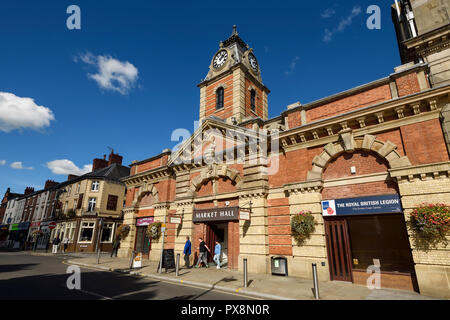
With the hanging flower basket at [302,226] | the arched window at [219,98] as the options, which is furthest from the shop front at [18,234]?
the hanging flower basket at [302,226]

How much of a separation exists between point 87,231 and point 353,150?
32.8 metres

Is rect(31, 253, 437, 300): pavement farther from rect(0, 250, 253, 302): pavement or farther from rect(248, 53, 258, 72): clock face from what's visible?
rect(248, 53, 258, 72): clock face

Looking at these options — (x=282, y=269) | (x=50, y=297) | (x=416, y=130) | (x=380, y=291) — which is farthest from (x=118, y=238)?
(x=416, y=130)

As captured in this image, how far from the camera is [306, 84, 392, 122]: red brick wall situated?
35.1ft

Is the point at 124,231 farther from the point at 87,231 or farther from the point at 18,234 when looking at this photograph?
the point at 18,234

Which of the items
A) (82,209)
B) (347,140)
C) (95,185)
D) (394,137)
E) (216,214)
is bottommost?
(216,214)

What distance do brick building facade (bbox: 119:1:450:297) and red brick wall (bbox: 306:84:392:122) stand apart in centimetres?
5

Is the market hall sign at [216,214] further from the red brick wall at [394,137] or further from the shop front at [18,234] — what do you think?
the shop front at [18,234]

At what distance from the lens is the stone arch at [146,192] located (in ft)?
64.4

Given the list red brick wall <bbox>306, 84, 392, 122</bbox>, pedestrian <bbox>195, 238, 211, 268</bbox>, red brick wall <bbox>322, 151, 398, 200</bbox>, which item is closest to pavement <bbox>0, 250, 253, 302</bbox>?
pedestrian <bbox>195, 238, 211, 268</bbox>

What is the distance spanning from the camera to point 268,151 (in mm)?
13664

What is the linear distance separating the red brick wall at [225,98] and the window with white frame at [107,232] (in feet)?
68.1

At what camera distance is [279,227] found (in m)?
12.3

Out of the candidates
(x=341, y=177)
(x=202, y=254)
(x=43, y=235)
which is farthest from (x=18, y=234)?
(x=341, y=177)
